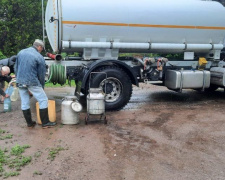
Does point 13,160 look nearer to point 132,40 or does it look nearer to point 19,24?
point 132,40

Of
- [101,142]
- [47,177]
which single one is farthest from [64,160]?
[101,142]

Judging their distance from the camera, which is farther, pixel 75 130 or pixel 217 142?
pixel 75 130

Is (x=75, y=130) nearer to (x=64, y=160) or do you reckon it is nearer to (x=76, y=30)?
(x=64, y=160)

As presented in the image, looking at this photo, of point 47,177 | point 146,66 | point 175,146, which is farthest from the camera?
point 146,66

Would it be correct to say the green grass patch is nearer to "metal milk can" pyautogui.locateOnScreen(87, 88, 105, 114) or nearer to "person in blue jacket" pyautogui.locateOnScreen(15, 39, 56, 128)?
"person in blue jacket" pyautogui.locateOnScreen(15, 39, 56, 128)

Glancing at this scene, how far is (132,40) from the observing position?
8.27 m

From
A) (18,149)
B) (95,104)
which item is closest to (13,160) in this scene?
(18,149)

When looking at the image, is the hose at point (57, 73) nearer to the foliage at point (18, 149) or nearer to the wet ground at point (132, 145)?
the wet ground at point (132, 145)

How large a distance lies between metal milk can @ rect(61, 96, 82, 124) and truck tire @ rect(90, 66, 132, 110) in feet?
3.71

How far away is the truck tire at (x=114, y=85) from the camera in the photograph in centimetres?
772

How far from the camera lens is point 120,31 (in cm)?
807

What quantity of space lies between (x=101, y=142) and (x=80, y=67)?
9.69 feet

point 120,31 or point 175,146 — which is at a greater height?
point 120,31

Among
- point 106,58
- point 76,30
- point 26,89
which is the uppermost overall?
point 76,30
